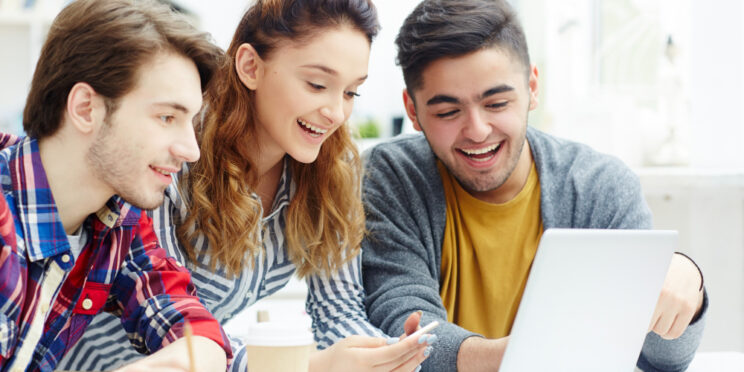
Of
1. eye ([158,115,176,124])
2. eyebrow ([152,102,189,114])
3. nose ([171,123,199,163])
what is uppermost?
eyebrow ([152,102,189,114])

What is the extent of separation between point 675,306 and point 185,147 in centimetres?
79

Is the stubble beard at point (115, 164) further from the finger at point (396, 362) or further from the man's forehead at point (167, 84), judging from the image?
the finger at point (396, 362)

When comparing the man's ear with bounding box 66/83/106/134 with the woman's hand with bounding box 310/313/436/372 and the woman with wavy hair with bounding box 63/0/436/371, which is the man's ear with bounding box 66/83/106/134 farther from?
the woman's hand with bounding box 310/313/436/372

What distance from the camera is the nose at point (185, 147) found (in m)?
0.97

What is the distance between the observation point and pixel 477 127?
4.64 feet

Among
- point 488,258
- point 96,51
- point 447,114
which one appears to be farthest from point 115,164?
point 488,258

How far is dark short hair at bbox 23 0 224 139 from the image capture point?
94cm

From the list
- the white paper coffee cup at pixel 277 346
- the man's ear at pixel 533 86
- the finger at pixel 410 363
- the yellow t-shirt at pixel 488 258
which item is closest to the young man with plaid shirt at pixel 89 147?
the white paper coffee cup at pixel 277 346

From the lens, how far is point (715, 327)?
7.26 ft

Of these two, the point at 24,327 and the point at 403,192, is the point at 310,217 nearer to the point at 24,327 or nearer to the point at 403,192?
the point at 403,192

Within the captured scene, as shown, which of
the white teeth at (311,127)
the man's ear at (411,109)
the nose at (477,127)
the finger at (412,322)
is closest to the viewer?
the finger at (412,322)

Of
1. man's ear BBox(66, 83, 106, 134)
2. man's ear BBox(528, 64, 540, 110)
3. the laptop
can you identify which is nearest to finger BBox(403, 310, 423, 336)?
the laptop

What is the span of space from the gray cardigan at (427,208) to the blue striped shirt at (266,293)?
2.1 inches

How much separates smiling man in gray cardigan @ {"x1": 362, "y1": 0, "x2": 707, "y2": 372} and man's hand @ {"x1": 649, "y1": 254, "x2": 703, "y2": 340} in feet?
0.44
